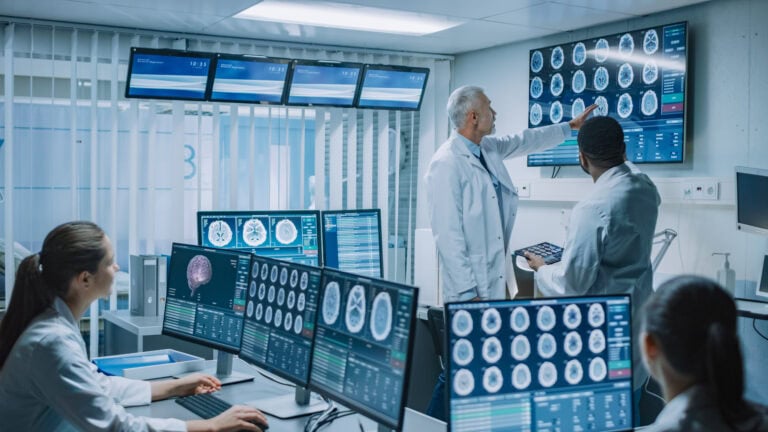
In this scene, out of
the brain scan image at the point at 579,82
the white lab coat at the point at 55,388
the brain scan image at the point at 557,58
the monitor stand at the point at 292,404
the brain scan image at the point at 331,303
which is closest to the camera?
the white lab coat at the point at 55,388

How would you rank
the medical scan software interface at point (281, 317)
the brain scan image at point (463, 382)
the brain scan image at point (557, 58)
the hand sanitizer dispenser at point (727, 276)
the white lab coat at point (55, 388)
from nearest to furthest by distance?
the brain scan image at point (463, 382) → the white lab coat at point (55, 388) → the medical scan software interface at point (281, 317) → the hand sanitizer dispenser at point (727, 276) → the brain scan image at point (557, 58)

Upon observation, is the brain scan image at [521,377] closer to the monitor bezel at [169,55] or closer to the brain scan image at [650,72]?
the brain scan image at [650,72]

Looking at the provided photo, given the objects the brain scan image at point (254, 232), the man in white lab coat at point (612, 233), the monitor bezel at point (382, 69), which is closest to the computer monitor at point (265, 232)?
the brain scan image at point (254, 232)

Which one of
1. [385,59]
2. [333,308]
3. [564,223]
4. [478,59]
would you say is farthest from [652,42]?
[333,308]

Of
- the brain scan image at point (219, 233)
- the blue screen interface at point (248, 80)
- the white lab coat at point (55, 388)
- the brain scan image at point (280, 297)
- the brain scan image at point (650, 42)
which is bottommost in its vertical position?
the white lab coat at point (55, 388)

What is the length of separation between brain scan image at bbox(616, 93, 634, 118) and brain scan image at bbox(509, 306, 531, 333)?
3023 millimetres

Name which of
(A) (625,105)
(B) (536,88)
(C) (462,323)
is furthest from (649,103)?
(C) (462,323)

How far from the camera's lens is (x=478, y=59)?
18.7 feet

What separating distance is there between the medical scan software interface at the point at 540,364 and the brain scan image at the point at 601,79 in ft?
9.92

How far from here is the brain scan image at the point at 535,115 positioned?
510 centimetres

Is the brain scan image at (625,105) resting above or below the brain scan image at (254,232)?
above

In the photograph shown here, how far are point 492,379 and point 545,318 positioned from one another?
0.61 ft

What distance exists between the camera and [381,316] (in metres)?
1.85

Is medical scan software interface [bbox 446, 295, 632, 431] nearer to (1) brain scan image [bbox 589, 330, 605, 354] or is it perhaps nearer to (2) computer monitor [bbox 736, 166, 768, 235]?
(1) brain scan image [bbox 589, 330, 605, 354]
